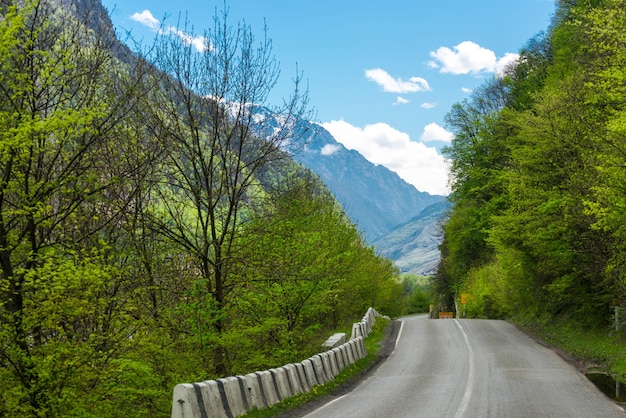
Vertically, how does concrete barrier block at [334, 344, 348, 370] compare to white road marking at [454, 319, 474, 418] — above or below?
above

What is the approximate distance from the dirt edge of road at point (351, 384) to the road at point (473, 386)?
22cm

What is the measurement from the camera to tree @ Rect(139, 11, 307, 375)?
15.5 meters

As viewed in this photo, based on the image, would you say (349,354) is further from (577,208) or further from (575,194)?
(575,194)

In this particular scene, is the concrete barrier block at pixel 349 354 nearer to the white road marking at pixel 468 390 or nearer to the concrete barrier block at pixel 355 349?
the concrete barrier block at pixel 355 349

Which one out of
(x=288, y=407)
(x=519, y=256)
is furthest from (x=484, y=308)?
(x=288, y=407)

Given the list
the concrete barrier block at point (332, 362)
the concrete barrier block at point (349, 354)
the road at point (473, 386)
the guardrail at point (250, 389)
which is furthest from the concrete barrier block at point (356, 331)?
the concrete barrier block at point (332, 362)

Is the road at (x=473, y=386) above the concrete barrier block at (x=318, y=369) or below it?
below

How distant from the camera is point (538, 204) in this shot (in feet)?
82.1

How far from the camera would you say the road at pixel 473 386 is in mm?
12020

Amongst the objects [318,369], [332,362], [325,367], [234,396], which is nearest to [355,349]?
[332,362]

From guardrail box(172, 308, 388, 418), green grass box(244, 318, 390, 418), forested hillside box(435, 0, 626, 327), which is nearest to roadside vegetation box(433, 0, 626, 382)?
forested hillside box(435, 0, 626, 327)

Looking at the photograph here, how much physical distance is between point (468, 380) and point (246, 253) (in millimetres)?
6690

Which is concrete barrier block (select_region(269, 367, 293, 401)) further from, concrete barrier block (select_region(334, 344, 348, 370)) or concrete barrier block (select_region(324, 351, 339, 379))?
concrete barrier block (select_region(334, 344, 348, 370))

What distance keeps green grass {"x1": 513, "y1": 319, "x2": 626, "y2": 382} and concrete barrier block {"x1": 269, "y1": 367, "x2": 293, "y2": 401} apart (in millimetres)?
9140
